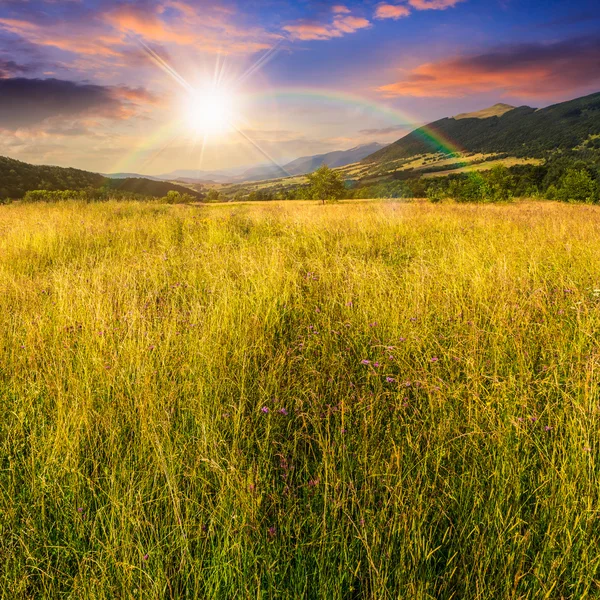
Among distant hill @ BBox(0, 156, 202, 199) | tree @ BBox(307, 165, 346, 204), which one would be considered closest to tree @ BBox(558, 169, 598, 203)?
tree @ BBox(307, 165, 346, 204)

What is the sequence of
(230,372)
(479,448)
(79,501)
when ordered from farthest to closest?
1. (230,372)
2. (479,448)
3. (79,501)

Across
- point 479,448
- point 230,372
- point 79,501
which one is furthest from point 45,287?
point 479,448

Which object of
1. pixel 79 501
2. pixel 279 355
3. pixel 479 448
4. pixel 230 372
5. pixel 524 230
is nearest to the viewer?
pixel 79 501

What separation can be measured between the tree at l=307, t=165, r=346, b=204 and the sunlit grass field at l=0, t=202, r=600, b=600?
44.9m

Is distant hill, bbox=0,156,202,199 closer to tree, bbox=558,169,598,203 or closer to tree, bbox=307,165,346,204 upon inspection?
tree, bbox=307,165,346,204

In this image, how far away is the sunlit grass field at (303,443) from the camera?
3.88ft

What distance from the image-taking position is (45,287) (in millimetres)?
4133

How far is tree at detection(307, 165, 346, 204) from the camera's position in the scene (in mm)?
46906

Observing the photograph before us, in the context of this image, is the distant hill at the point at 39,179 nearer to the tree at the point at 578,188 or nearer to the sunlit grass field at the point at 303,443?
the sunlit grass field at the point at 303,443

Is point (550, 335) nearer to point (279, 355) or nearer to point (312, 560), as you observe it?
point (279, 355)

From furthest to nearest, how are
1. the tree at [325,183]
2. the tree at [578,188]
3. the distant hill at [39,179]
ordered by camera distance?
the tree at [325,183] → the distant hill at [39,179] → the tree at [578,188]

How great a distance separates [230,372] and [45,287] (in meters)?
3.24

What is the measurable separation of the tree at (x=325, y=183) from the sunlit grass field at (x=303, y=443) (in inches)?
1769

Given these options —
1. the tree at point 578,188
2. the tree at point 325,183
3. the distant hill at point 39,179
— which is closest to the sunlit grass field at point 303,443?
the tree at point 578,188
